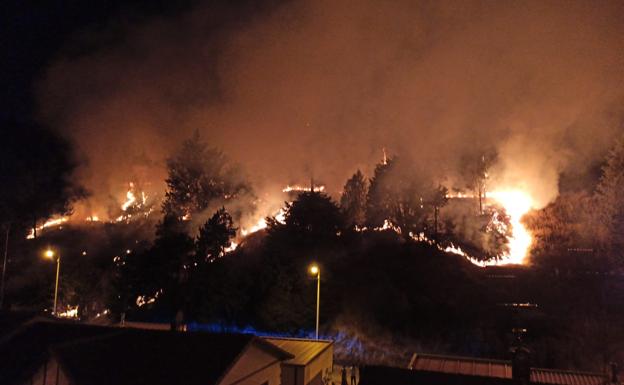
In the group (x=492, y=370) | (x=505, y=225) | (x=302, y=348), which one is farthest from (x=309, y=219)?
(x=492, y=370)

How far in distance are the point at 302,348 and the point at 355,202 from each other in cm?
2579

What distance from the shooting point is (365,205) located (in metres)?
41.9

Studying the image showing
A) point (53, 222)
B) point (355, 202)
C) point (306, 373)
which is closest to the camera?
point (306, 373)

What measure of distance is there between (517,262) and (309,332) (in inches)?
777

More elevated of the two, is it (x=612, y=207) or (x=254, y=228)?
(x=612, y=207)

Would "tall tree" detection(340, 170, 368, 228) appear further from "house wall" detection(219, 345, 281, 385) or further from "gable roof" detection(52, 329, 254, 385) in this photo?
"gable roof" detection(52, 329, 254, 385)

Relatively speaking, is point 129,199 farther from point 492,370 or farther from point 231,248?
point 492,370

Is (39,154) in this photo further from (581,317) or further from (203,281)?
(581,317)

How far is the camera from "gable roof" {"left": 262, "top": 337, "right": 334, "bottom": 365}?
16.2 metres

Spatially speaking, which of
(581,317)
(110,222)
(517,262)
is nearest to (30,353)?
(581,317)

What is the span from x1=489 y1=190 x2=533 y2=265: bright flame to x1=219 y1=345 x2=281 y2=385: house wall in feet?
88.3

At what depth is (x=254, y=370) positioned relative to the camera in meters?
12.9

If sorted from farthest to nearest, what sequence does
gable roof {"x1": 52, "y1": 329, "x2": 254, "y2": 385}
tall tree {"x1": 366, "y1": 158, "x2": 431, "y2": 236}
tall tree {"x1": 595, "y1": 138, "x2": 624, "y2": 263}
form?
tall tree {"x1": 366, "y1": 158, "x2": 431, "y2": 236} < tall tree {"x1": 595, "y1": 138, "x2": 624, "y2": 263} < gable roof {"x1": 52, "y1": 329, "x2": 254, "y2": 385}

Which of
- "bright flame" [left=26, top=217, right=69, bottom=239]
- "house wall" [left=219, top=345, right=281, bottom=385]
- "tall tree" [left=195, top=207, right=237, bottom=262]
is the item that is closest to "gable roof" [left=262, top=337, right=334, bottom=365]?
"house wall" [left=219, top=345, right=281, bottom=385]
